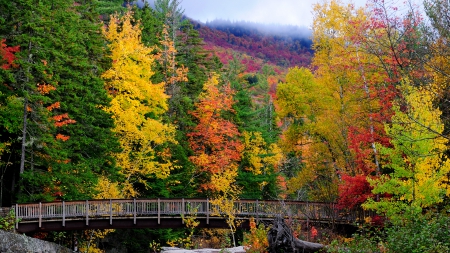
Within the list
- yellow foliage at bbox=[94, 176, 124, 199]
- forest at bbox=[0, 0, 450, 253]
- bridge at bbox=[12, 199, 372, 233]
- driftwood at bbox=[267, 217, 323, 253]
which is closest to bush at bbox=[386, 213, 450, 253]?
forest at bbox=[0, 0, 450, 253]

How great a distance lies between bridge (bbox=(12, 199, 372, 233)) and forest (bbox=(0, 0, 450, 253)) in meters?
0.78

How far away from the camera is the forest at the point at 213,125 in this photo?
18.1 m

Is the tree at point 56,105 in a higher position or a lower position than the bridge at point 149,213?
higher

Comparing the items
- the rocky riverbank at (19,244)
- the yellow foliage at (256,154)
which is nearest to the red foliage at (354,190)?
the rocky riverbank at (19,244)

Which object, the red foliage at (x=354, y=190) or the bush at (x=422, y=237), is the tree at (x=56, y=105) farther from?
Result: the bush at (x=422, y=237)

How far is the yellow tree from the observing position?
29.2 m

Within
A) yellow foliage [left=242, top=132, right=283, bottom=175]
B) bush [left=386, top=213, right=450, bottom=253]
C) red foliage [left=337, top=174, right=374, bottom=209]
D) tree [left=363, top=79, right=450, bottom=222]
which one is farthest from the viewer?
yellow foliage [left=242, top=132, right=283, bottom=175]

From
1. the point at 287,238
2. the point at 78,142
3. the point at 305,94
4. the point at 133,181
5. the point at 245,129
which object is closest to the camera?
the point at 287,238

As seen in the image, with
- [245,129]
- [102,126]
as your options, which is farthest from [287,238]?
[245,129]

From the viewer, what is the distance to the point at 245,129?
1580 inches

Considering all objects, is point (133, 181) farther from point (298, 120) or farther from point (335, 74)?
point (335, 74)

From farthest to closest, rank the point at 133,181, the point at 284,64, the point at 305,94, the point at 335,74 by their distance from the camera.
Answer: the point at 284,64
the point at 133,181
the point at 305,94
the point at 335,74

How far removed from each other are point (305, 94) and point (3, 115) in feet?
52.9

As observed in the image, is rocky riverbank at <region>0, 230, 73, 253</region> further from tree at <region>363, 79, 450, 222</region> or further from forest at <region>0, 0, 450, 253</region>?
tree at <region>363, 79, 450, 222</region>
